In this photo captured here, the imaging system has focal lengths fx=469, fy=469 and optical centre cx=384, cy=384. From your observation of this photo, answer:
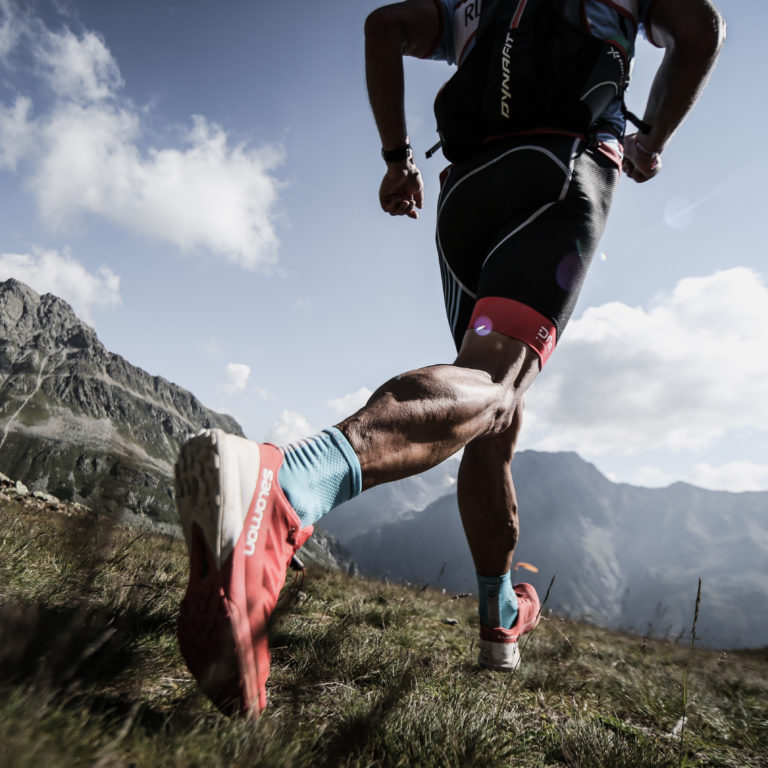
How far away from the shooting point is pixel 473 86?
95.5 inches

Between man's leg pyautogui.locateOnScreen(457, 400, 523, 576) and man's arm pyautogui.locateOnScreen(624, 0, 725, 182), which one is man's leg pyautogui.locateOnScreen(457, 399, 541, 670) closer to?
man's leg pyautogui.locateOnScreen(457, 400, 523, 576)

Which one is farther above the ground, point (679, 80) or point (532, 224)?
point (679, 80)

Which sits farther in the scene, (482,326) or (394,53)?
(394,53)

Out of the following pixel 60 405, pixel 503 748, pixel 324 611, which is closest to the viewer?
pixel 503 748

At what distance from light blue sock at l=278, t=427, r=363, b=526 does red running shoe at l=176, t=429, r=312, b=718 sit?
0.04 m

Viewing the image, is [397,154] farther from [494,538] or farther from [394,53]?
[494,538]

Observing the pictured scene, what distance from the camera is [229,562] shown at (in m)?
1.15

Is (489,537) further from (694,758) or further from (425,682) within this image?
(694,758)

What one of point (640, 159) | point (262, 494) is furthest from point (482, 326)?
point (640, 159)

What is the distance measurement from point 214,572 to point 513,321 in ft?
4.64

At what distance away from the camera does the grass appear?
92cm

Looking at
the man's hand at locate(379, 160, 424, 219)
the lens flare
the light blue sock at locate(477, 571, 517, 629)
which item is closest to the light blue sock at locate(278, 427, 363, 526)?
the lens flare

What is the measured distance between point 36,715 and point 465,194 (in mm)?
2530

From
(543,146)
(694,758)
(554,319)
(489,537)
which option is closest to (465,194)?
(543,146)
